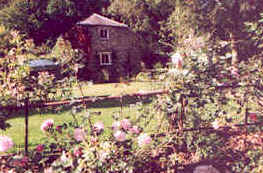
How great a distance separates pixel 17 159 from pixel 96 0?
121ft

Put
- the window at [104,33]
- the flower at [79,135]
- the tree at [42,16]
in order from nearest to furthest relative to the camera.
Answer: the flower at [79,135], the window at [104,33], the tree at [42,16]

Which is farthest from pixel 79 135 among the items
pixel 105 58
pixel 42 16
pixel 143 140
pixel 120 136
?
pixel 42 16

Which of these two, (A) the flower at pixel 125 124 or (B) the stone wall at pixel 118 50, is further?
(B) the stone wall at pixel 118 50

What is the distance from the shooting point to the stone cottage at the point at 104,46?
73.5 ft

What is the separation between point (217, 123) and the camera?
310cm

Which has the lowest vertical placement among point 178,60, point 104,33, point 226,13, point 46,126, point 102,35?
point 46,126

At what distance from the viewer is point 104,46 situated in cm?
2339

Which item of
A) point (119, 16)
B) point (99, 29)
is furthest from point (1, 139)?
point (119, 16)

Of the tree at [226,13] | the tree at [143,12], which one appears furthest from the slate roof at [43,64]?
the tree at [226,13]

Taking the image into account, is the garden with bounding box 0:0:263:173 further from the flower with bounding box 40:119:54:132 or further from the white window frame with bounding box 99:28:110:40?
the white window frame with bounding box 99:28:110:40

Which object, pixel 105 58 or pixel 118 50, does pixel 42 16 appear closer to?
pixel 105 58

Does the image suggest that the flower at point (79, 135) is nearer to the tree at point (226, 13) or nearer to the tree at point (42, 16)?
the tree at point (226, 13)

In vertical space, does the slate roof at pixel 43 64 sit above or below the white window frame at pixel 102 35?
below

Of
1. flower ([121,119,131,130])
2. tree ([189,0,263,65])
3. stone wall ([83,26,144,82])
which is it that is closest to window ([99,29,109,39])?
stone wall ([83,26,144,82])
